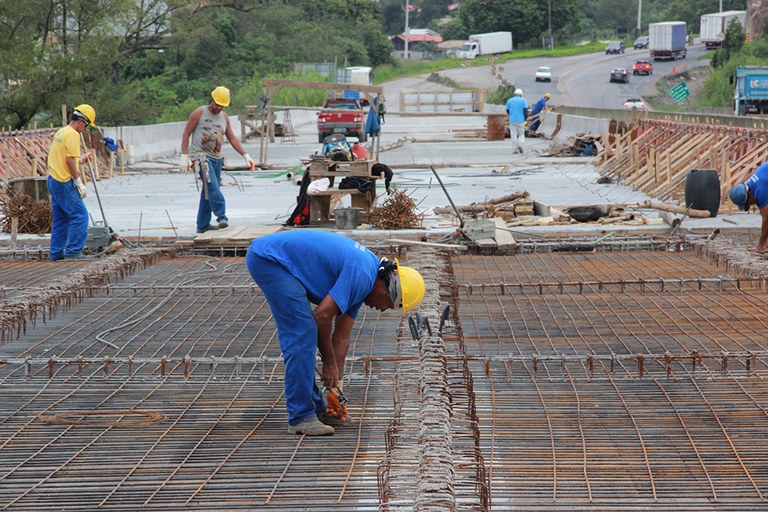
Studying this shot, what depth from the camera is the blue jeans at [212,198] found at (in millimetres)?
10273

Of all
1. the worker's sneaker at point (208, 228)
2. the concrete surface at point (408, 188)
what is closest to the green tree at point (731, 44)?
the concrete surface at point (408, 188)

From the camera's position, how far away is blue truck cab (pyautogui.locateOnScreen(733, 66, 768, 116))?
33625 mm

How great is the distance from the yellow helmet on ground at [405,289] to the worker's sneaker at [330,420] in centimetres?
73

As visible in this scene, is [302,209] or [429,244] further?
[302,209]

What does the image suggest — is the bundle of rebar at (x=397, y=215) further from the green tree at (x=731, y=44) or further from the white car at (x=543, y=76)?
the white car at (x=543, y=76)

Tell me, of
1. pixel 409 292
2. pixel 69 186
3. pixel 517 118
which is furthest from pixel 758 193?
pixel 517 118

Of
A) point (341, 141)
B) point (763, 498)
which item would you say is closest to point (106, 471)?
point (763, 498)

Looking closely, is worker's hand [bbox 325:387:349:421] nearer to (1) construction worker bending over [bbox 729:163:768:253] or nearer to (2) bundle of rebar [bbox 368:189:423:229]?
(1) construction worker bending over [bbox 729:163:768:253]

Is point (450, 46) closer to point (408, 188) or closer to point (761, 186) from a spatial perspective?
point (408, 188)

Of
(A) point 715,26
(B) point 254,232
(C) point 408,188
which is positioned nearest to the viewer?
(B) point 254,232

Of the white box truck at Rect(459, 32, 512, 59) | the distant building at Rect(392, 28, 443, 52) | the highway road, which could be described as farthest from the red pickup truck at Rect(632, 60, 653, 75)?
the distant building at Rect(392, 28, 443, 52)

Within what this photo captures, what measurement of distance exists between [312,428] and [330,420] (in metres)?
0.18

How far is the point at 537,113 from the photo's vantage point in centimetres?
2709

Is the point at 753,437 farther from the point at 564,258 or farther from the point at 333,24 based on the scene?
the point at 333,24
